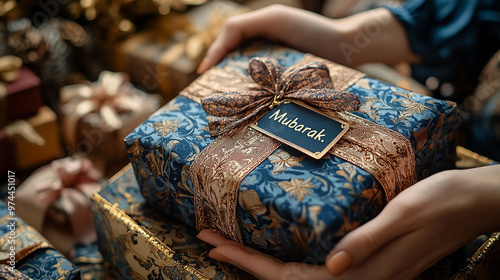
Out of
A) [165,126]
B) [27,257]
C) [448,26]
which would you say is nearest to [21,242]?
A: [27,257]

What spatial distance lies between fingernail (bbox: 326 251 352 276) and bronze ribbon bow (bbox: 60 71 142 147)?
0.76m

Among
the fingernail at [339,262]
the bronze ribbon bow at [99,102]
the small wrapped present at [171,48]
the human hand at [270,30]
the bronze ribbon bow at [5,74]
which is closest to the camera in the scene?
the fingernail at [339,262]

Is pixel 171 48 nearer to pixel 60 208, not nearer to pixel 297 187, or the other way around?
pixel 60 208

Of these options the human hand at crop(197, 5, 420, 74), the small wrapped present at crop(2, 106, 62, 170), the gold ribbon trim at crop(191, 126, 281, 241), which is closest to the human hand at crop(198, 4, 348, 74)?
the human hand at crop(197, 5, 420, 74)

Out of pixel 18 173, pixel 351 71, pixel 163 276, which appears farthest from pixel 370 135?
pixel 18 173

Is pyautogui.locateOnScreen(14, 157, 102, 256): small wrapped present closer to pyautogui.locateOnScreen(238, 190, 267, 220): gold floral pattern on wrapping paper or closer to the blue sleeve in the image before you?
pyautogui.locateOnScreen(238, 190, 267, 220): gold floral pattern on wrapping paper

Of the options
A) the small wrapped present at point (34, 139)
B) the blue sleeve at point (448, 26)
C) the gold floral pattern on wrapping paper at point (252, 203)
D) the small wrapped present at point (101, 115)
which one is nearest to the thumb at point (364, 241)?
the gold floral pattern on wrapping paper at point (252, 203)

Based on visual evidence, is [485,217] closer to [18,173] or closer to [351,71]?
[351,71]

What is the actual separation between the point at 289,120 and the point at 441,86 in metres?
0.75

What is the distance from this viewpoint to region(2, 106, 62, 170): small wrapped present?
3.61 feet

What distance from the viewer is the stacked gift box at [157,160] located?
Answer: 617 mm

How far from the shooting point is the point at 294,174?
24.4 inches

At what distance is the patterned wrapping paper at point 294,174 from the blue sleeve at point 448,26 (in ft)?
1.06

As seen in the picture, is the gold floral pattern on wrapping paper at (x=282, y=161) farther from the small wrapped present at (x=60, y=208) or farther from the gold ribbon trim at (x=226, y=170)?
the small wrapped present at (x=60, y=208)
